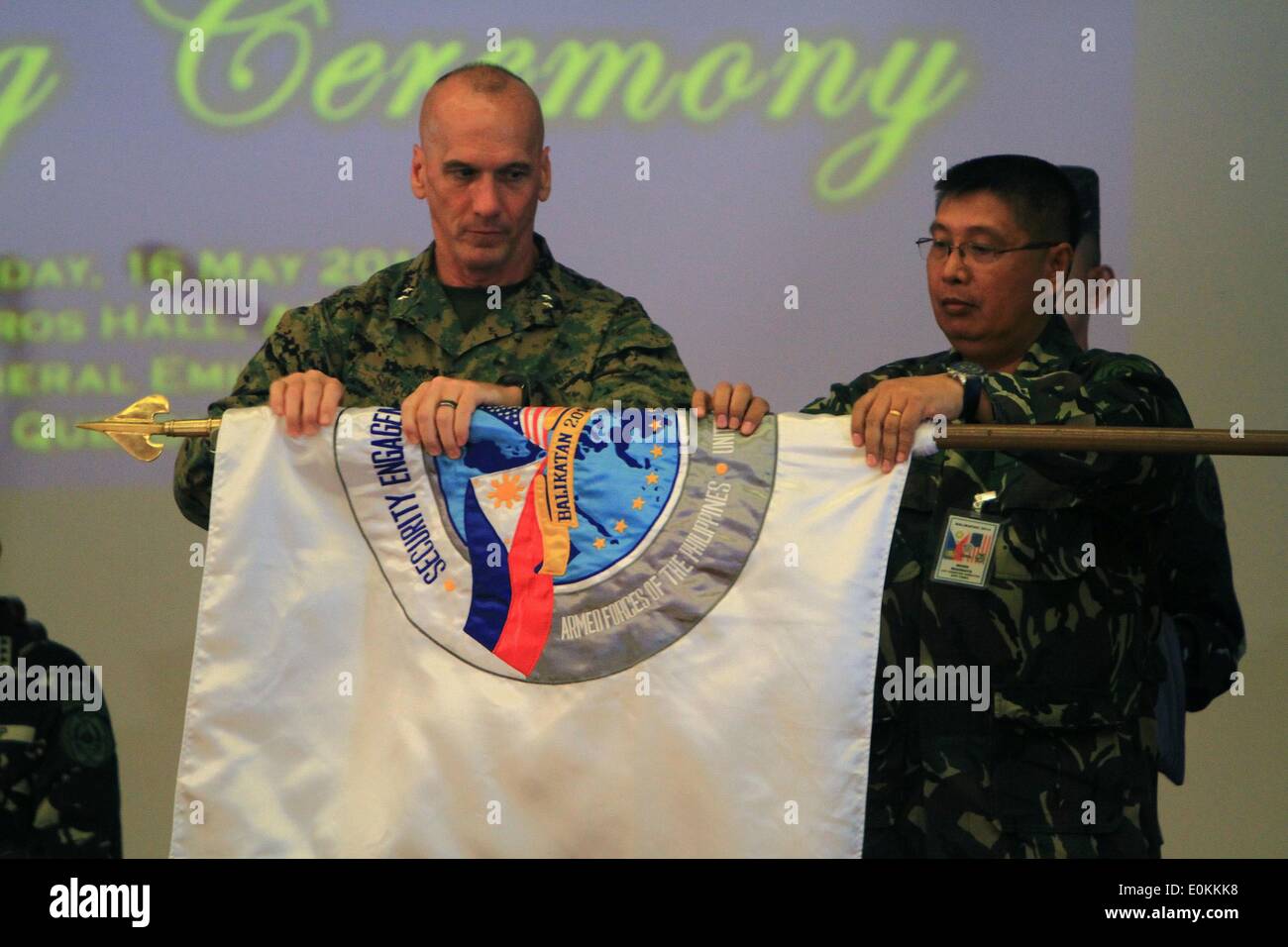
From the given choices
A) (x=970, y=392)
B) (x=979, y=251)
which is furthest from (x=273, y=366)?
(x=979, y=251)

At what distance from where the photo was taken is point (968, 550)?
312cm

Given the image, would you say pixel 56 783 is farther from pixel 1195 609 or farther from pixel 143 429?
pixel 1195 609

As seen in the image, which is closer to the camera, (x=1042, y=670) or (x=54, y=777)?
(x=1042, y=670)

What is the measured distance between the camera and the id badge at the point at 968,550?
3111 mm

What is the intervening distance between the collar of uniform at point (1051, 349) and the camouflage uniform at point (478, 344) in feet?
2.40

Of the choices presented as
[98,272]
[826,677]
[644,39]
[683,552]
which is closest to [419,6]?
[644,39]

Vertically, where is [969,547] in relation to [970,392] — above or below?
below

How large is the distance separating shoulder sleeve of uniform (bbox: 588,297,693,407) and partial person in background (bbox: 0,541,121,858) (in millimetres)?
1221

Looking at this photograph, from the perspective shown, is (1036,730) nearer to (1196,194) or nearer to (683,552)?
(683,552)

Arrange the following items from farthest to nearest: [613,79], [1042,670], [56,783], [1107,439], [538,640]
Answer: [613,79] < [56,783] < [1042,670] < [538,640] < [1107,439]

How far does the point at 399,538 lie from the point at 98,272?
5.99 feet

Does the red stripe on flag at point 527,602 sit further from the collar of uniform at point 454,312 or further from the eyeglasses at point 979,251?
the eyeglasses at point 979,251

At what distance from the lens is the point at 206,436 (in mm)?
2932

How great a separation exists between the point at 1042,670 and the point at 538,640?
38.3 inches
